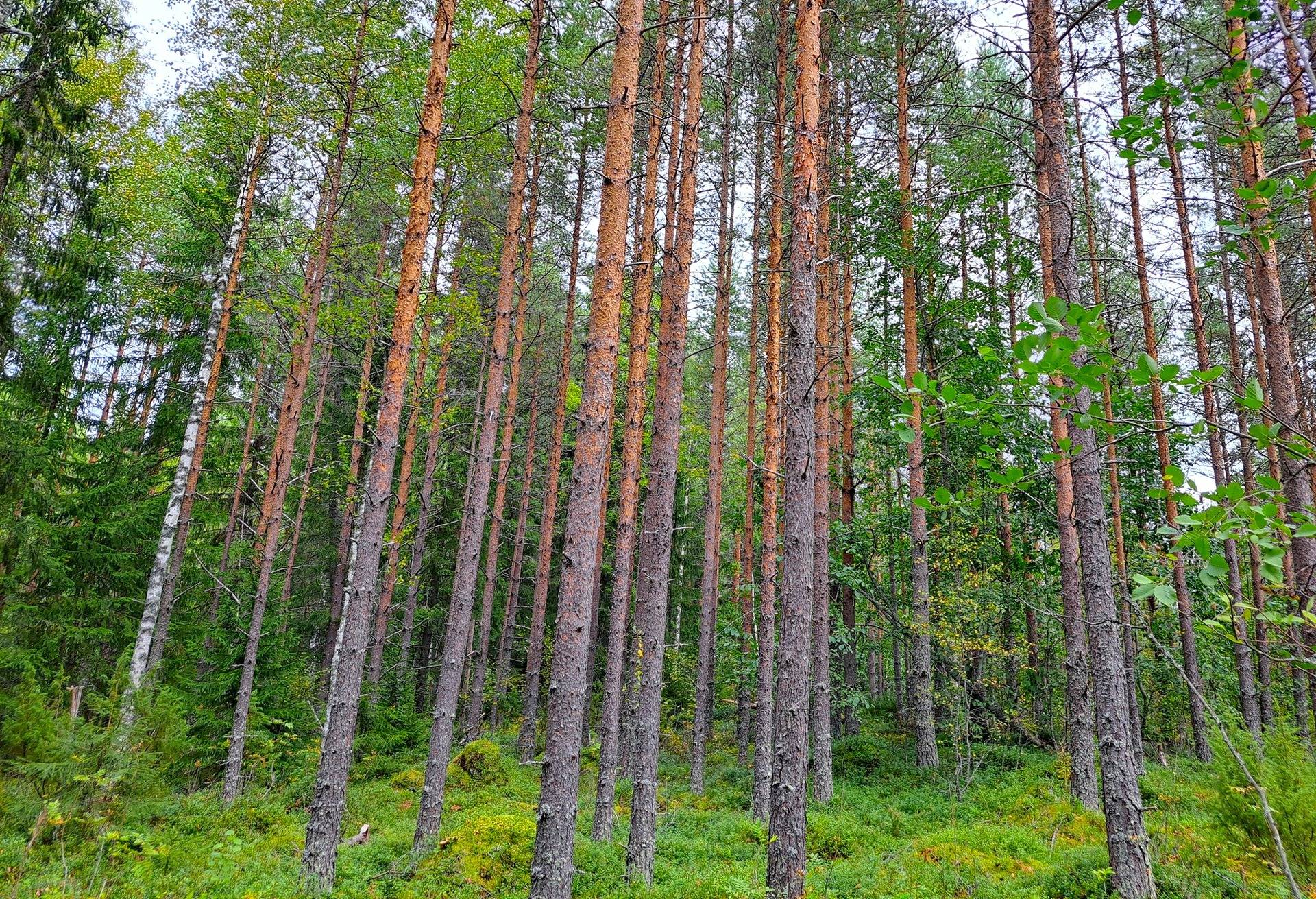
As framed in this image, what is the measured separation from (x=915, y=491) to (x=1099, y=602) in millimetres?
6618

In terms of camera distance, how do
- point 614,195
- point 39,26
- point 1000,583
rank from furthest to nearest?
point 1000,583
point 39,26
point 614,195

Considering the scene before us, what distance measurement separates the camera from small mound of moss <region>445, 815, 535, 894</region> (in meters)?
7.71

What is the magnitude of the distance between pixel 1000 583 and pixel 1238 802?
8.55m

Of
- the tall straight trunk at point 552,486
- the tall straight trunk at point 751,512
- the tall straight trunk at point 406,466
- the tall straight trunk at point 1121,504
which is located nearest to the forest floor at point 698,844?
the tall straight trunk at point 1121,504

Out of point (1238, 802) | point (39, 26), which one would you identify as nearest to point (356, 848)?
point (1238, 802)

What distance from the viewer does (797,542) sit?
6109 millimetres

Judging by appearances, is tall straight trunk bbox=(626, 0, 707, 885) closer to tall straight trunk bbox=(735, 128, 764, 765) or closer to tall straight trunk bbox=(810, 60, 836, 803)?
tall straight trunk bbox=(810, 60, 836, 803)

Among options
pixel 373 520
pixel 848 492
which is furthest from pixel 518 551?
pixel 373 520

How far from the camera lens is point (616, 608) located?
9.66 metres

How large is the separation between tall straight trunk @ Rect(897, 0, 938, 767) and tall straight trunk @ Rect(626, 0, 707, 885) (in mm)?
4275

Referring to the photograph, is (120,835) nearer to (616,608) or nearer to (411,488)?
(616,608)

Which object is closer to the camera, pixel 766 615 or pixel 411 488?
pixel 766 615

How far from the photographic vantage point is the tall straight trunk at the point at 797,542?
563 cm

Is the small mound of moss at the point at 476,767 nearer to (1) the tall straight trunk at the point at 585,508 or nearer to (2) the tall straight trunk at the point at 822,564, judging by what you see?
(2) the tall straight trunk at the point at 822,564
